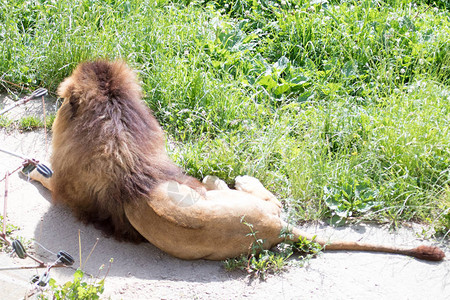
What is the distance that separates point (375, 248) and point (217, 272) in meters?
1.07

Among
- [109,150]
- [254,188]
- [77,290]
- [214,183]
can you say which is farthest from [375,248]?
[77,290]

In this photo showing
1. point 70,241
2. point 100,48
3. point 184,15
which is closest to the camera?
point 70,241

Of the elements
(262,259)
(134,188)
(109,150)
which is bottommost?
(262,259)

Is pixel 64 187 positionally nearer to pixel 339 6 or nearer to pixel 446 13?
pixel 339 6

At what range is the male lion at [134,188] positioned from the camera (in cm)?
373

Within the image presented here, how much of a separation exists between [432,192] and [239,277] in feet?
5.23

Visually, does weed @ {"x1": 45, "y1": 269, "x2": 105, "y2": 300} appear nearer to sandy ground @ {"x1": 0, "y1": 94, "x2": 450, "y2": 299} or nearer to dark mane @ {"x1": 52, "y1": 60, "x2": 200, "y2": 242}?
sandy ground @ {"x1": 0, "y1": 94, "x2": 450, "y2": 299}

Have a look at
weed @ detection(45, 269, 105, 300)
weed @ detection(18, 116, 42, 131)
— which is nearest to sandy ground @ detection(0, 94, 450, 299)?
weed @ detection(45, 269, 105, 300)

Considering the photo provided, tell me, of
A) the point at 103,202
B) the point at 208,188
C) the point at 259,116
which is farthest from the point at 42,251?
the point at 259,116

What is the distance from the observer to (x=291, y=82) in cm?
545

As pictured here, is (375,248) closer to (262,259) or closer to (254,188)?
(262,259)

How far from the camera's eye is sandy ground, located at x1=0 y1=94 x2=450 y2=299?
362 centimetres

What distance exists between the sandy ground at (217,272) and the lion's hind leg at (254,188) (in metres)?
0.36

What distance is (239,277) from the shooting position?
3791 millimetres
